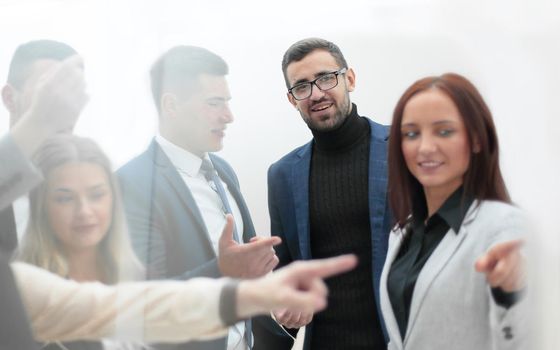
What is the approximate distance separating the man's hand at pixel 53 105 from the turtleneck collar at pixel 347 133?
2.29 feet

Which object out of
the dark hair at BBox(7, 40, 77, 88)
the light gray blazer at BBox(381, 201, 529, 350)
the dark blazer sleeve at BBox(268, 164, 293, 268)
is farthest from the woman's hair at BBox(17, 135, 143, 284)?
the light gray blazer at BBox(381, 201, 529, 350)

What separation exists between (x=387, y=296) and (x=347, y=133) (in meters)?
0.41

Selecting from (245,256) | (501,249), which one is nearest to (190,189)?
(245,256)

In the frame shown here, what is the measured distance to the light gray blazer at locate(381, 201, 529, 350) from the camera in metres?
1.23

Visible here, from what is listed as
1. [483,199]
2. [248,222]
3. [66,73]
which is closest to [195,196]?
[248,222]

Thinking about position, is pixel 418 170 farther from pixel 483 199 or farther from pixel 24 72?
pixel 24 72

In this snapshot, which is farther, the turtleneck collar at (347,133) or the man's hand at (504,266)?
the turtleneck collar at (347,133)

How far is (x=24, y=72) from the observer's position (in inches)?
60.5

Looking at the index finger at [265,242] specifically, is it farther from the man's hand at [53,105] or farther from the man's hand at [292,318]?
the man's hand at [53,105]

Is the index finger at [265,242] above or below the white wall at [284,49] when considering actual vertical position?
below

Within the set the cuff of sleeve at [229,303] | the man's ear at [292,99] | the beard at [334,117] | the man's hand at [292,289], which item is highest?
the man's ear at [292,99]

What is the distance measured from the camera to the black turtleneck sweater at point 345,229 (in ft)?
4.45

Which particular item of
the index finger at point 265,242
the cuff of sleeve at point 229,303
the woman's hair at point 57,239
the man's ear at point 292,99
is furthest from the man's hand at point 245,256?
the man's ear at point 292,99

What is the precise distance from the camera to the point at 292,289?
1.18m
